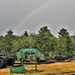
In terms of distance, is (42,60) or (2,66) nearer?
(2,66)

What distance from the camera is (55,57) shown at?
126ft

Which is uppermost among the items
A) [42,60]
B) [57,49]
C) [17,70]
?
[57,49]

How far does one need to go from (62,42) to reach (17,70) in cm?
5469

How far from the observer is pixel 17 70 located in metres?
15.4

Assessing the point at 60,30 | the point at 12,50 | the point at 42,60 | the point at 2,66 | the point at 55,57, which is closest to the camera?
the point at 2,66

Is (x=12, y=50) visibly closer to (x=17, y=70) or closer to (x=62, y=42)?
(x=62, y=42)

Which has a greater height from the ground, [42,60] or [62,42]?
[62,42]

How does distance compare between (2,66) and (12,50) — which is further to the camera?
(12,50)

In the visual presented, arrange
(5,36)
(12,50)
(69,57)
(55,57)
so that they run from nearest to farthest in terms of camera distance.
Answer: (55,57), (69,57), (12,50), (5,36)

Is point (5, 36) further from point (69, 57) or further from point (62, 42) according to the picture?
point (69, 57)

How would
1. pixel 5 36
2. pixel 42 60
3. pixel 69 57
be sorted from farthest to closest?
pixel 5 36 < pixel 69 57 < pixel 42 60

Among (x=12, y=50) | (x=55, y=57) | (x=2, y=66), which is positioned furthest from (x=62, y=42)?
(x=2, y=66)

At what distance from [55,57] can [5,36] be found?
55.9m

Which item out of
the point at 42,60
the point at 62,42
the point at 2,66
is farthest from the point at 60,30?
the point at 2,66
